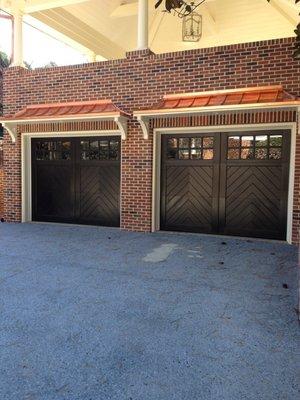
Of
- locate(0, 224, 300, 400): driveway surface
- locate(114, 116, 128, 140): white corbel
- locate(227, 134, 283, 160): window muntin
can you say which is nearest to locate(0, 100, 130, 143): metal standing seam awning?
locate(114, 116, 128, 140): white corbel

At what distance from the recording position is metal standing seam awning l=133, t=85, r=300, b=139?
5877 millimetres

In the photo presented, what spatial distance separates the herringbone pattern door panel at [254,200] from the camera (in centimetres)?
684

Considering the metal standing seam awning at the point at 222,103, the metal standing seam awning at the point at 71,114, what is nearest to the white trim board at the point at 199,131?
the metal standing seam awning at the point at 222,103

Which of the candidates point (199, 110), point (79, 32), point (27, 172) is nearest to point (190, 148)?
point (199, 110)

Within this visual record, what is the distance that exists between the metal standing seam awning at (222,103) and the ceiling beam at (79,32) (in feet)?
14.6

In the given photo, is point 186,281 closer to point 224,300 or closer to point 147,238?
point 224,300

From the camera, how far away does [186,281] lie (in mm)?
4398

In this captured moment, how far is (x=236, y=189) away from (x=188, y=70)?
2.58m

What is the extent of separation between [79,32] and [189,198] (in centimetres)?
662

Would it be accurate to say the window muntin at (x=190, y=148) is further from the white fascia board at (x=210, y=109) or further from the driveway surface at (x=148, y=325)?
the driveway surface at (x=148, y=325)

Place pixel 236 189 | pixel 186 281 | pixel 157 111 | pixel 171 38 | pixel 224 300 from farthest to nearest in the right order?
pixel 171 38
pixel 236 189
pixel 157 111
pixel 186 281
pixel 224 300

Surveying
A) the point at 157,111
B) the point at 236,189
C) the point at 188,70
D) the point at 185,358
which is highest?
the point at 188,70

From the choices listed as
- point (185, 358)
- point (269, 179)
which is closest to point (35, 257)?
point (185, 358)

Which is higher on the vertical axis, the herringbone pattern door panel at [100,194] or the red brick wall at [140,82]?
the red brick wall at [140,82]
